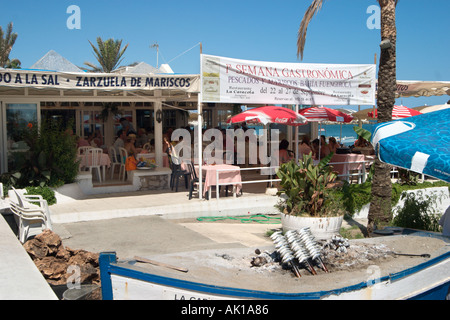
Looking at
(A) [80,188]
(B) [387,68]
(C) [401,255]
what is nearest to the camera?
(C) [401,255]

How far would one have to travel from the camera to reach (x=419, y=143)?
5828 mm

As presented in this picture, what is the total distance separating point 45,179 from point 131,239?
3618 millimetres

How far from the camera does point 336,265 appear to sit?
556cm

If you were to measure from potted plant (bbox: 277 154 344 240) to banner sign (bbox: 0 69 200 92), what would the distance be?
3.68 m

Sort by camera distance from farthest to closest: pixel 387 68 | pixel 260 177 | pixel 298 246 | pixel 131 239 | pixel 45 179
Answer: pixel 260 177
pixel 45 179
pixel 387 68
pixel 131 239
pixel 298 246

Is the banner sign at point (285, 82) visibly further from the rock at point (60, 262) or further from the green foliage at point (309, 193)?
the rock at point (60, 262)

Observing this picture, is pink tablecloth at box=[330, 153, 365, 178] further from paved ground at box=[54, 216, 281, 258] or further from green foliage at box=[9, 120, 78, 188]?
green foliage at box=[9, 120, 78, 188]

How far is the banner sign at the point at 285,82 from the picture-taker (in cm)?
1109

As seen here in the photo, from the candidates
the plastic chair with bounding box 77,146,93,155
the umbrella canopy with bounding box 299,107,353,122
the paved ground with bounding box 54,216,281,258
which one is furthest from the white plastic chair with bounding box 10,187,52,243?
the umbrella canopy with bounding box 299,107,353,122

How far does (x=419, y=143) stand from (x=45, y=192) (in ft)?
27.1

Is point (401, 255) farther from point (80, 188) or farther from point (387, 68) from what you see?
point (80, 188)

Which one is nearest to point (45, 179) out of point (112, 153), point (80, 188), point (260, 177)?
point (80, 188)

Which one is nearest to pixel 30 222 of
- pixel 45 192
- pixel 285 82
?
pixel 45 192
